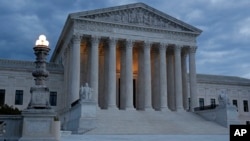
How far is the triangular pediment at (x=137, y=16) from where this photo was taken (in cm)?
4556

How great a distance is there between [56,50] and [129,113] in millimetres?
25821

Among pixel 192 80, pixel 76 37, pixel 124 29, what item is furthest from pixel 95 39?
pixel 192 80

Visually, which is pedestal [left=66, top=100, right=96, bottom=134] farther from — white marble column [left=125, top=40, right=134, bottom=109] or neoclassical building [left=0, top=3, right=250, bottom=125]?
white marble column [left=125, top=40, right=134, bottom=109]

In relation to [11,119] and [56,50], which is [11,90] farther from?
[11,119]

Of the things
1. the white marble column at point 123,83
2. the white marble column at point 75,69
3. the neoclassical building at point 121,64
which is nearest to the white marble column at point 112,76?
the neoclassical building at point 121,64

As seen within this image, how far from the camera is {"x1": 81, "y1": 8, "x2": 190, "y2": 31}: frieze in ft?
152

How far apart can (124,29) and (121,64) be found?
533cm

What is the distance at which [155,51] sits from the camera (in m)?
51.8

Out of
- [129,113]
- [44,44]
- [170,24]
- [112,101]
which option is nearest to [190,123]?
[129,113]

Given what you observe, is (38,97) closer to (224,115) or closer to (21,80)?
(224,115)

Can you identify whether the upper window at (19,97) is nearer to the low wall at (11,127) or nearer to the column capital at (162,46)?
the column capital at (162,46)

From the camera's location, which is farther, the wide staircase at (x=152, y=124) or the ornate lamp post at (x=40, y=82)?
the wide staircase at (x=152, y=124)

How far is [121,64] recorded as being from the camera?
158 feet

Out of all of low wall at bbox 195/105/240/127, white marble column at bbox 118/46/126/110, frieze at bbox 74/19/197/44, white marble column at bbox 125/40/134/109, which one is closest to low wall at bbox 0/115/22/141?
low wall at bbox 195/105/240/127
